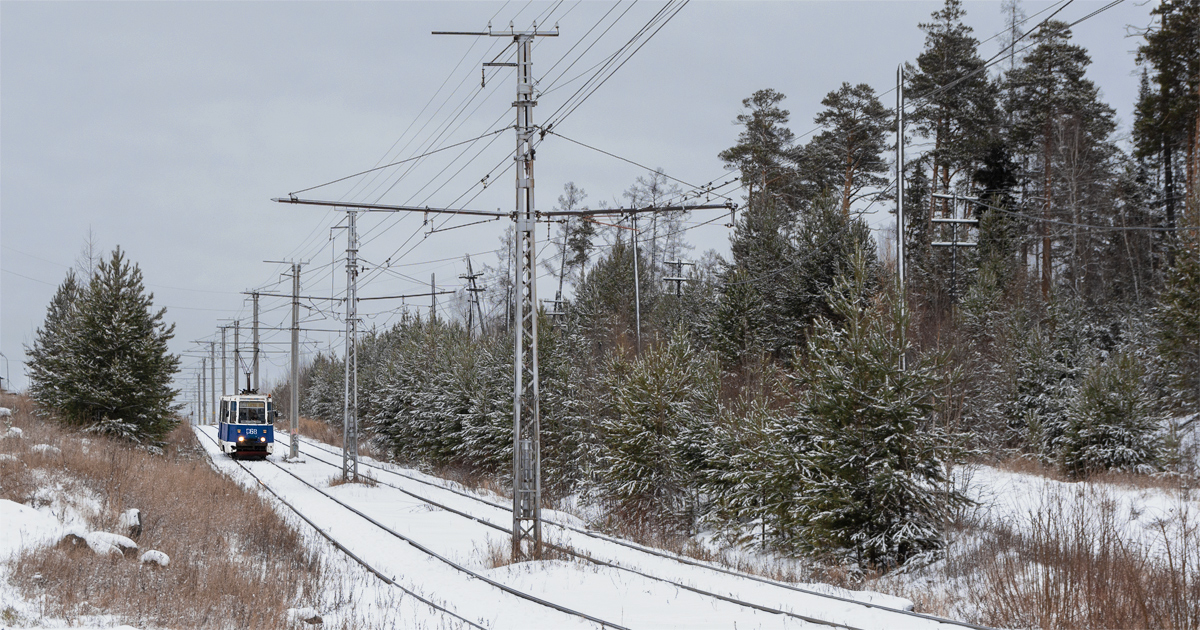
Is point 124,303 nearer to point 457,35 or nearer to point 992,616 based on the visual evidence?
point 457,35

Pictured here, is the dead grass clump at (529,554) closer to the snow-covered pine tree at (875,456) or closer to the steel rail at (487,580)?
the steel rail at (487,580)

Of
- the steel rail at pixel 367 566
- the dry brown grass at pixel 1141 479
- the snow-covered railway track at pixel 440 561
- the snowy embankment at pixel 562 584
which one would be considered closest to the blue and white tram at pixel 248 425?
the steel rail at pixel 367 566

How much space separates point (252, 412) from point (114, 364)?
519 inches

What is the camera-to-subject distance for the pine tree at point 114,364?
29.4m

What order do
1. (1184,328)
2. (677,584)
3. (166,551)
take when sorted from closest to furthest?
1. (677,584)
2. (166,551)
3. (1184,328)

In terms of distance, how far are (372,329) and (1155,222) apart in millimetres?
47907

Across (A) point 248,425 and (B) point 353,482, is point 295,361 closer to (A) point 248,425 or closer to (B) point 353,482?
(A) point 248,425

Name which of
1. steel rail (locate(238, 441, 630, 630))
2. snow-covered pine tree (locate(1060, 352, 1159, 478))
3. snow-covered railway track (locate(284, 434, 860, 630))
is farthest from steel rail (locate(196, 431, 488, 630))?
snow-covered pine tree (locate(1060, 352, 1159, 478))

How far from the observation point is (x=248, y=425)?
42469 millimetres

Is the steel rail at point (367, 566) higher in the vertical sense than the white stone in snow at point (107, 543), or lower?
lower

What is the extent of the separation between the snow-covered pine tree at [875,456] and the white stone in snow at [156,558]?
10162 mm

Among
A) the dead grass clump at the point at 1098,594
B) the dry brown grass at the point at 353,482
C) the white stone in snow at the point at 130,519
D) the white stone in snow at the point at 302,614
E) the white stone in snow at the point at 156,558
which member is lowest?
the dry brown grass at the point at 353,482

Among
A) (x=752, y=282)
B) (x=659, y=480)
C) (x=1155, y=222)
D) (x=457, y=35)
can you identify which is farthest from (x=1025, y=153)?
(x=457, y=35)

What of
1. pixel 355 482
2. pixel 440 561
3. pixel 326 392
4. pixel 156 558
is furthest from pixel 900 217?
pixel 326 392
